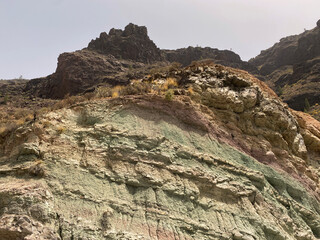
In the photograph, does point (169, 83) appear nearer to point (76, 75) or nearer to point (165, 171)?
point (165, 171)

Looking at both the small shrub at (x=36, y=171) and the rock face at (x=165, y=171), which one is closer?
the rock face at (x=165, y=171)

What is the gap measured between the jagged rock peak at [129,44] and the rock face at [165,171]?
51.2 m

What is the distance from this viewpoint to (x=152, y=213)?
770 cm

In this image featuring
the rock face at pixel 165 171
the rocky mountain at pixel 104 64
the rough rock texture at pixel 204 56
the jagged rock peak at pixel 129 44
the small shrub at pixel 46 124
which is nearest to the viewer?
the rock face at pixel 165 171

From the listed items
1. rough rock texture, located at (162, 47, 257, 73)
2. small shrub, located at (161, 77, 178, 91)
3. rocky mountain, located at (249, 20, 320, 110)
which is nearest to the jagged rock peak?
rough rock texture, located at (162, 47, 257, 73)

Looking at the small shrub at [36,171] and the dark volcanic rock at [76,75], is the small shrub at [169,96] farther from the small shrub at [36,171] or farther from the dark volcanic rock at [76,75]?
the dark volcanic rock at [76,75]

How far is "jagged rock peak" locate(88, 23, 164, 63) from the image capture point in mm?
61750

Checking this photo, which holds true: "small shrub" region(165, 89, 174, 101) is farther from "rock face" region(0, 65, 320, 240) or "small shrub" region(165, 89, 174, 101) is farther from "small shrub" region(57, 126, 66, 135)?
"small shrub" region(57, 126, 66, 135)

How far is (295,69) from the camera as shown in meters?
61.1

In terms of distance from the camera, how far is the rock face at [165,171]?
7.12 m

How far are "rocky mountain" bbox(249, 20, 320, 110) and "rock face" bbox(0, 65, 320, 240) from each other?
1491 inches

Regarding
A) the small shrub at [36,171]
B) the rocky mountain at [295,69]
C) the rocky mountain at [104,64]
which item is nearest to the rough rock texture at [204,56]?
the rocky mountain at [104,64]

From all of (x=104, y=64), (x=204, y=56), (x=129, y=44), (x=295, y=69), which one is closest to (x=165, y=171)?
(x=104, y=64)

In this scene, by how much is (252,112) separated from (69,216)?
8.77m
